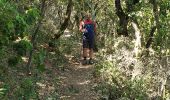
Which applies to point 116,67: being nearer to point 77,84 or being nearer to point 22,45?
point 77,84

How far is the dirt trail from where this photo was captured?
9938 mm

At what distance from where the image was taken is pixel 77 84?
11344 mm

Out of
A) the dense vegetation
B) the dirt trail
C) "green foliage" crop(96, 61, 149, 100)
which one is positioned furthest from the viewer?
the dirt trail

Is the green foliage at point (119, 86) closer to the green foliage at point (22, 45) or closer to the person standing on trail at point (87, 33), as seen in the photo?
the green foliage at point (22, 45)

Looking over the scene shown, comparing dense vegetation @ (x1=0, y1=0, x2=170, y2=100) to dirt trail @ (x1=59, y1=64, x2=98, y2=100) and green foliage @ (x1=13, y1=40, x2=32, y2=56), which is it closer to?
green foliage @ (x1=13, y1=40, x2=32, y2=56)

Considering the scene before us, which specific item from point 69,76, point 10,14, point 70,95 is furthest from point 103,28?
point 10,14

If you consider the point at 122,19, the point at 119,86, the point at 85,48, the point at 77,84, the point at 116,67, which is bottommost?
the point at 77,84

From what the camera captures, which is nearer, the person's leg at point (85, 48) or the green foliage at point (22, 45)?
the green foliage at point (22, 45)

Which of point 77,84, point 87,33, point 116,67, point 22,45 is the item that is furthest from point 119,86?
point 87,33

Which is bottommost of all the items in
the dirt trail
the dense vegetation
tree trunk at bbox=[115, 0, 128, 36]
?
the dirt trail

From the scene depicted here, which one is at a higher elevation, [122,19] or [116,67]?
[122,19]

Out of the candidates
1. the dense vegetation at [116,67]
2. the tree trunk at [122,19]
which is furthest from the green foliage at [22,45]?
the tree trunk at [122,19]

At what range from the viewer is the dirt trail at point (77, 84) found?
391 inches

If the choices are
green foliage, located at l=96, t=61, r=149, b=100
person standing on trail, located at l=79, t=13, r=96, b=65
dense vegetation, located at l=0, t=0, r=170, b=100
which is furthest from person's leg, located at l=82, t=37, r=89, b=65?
green foliage, located at l=96, t=61, r=149, b=100
